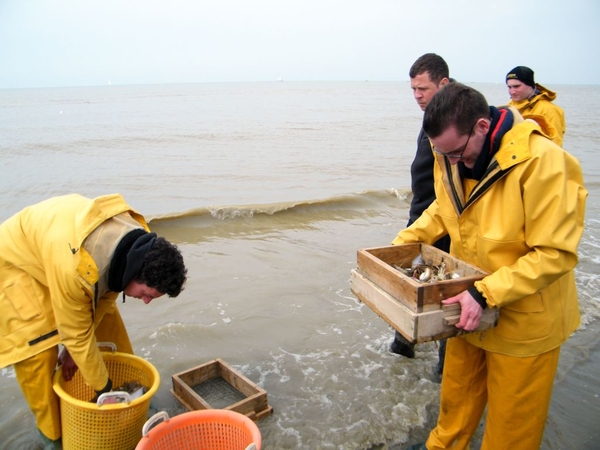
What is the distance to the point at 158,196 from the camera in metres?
13.7

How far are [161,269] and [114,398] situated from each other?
982 millimetres

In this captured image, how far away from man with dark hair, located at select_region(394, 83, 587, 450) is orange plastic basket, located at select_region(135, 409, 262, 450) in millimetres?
1506

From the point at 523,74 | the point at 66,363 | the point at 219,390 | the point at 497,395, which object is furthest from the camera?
the point at 523,74

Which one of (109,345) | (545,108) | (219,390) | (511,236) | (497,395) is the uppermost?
(545,108)

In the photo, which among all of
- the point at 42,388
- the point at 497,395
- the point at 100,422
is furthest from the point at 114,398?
the point at 497,395

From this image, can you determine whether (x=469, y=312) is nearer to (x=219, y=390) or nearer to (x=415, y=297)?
(x=415, y=297)

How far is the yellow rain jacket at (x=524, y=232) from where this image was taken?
243 cm

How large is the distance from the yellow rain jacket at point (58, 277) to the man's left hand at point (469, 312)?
2.03 meters

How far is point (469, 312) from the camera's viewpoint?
2.61 meters

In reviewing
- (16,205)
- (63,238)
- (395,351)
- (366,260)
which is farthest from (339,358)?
(16,205)

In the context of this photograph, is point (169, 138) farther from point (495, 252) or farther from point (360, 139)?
point (495, 252)

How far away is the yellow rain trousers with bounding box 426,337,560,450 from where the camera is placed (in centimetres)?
282

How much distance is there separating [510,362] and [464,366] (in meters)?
0.51

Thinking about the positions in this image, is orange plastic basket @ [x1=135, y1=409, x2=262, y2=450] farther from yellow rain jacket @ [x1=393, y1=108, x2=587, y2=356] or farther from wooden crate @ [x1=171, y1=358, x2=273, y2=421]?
yellow rain jacket @ [x1=393, y1=108, x2=587, y2=356]
